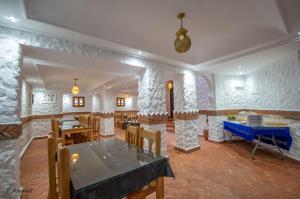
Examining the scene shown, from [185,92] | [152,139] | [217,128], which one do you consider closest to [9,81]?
[152,139]

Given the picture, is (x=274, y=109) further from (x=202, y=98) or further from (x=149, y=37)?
(x=149, y=37)

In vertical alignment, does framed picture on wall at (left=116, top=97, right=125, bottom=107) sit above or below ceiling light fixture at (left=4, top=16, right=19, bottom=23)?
below

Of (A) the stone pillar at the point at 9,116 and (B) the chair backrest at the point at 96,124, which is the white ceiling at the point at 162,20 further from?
(B) the chair backrest at the point at 96,124

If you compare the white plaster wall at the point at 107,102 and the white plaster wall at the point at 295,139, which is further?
the white plaster wall at the point at 107,102

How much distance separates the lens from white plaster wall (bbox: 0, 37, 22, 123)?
73.4 inches

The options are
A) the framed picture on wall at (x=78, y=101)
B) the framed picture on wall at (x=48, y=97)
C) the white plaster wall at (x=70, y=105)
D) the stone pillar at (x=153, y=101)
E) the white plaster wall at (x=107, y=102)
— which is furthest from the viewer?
the framed picture on wall at (x=78, y=101)

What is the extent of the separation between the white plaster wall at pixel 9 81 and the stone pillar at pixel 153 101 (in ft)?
7.30

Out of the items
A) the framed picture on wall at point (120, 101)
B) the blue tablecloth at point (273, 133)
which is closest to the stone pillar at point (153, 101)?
the blue tablecloth at point (273, 133)

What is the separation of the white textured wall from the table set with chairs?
382 centimetres

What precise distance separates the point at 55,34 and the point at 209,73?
4397 millimetres

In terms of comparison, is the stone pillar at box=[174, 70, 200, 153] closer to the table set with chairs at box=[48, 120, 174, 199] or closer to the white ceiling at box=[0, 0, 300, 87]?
the white ceiling at box=[0, 0, 300, 87]

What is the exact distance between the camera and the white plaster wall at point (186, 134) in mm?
3959

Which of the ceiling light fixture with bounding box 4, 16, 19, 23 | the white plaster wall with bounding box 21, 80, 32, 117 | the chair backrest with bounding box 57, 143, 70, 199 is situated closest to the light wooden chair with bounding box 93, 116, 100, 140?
the white plaster wall with bounding box 21, 80, 32, 117

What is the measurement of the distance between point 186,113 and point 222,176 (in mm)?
1767
